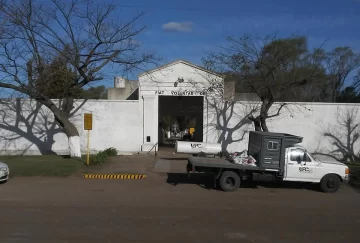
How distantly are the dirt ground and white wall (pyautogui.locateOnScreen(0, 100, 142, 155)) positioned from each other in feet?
31.9

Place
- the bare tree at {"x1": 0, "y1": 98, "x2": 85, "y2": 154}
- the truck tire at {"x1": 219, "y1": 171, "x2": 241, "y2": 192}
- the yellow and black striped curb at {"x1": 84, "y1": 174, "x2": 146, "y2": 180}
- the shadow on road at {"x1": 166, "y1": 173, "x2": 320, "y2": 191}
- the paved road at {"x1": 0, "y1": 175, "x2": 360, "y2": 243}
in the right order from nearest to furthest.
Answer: the paved road at {"x1": 0, "y1": 175, "x2": 360, "y2": 243}
the truck tire at {"x1": 219, "y1": 171, "x2": 241, "y2": 192}
the shadow on road at {"x1": 166, "y1": 173, "x2": 320, "y2": 191}
the yellow and black striped curb at {"x1": 84, "y1": 174, "x2": 146, "y2": 180}
the bare tree at {"x1": 0, "y1": 98, "x2": 85, "y2": 154}

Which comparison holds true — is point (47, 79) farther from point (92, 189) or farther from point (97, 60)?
point (92, 189)

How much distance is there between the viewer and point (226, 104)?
25516mm

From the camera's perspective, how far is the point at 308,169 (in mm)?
14109

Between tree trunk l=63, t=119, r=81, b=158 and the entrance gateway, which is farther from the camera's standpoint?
the entrance gateway

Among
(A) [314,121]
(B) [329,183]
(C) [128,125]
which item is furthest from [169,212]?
(A) [314,121]

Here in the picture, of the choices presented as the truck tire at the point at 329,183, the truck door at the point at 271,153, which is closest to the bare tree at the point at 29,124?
the truck door at the point at 271,153

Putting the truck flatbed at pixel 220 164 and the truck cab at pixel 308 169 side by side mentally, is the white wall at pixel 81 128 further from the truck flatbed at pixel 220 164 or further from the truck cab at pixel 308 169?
the truck cab at pixel 308 169

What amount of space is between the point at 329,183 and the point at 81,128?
54.6 feet

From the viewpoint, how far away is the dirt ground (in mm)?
7711

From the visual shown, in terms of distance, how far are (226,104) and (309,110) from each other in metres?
5.37

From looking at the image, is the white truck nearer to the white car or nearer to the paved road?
the paved road

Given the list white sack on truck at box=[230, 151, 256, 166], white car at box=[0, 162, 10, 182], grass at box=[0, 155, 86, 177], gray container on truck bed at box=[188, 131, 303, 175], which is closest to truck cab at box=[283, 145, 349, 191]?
gray container on truck bed at box=[188, 131, 303, 175]

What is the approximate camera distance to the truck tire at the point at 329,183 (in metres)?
14.1
